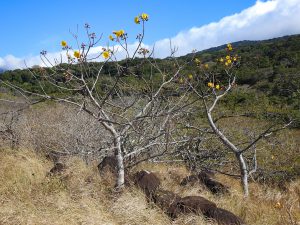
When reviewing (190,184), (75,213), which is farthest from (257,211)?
(75,213)

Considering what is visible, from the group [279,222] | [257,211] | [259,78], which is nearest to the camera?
[279,222]

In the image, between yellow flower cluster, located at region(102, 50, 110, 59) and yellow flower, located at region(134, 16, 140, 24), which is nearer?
yellow flower cluster, located at region(102, 50, 110, 59)

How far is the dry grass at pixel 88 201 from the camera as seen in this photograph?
4488mm

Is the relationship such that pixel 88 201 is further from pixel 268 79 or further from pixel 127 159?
pixel 268 79

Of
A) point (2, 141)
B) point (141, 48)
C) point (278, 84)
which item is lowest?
point (278, 84)

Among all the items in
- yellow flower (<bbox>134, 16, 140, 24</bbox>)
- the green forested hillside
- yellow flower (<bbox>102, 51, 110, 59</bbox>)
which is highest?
yellow flower (<bbox>134, 16, 140, 24</bbox>)

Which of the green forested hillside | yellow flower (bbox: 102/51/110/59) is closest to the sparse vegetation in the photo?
yellow flower (bbox: 102/51/110/59)

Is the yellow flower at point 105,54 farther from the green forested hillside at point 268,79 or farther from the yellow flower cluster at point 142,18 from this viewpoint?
the green forested hillside at point 268,79

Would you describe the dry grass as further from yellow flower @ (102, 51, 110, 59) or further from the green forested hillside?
the green forested hillside

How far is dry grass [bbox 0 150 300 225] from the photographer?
4488 mm

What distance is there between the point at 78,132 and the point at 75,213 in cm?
442

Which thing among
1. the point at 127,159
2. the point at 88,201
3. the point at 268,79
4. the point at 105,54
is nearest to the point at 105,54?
the point at 105,54

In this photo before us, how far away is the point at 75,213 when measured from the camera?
454 centimetres

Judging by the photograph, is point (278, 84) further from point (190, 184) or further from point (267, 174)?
point (190, 184)
